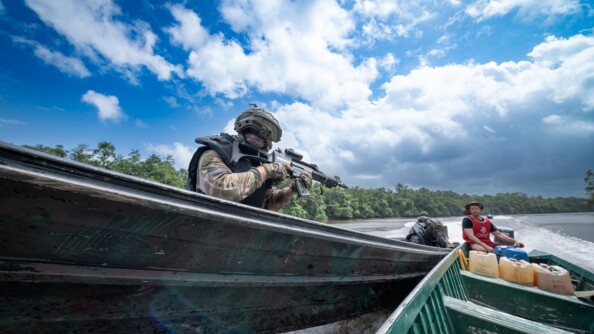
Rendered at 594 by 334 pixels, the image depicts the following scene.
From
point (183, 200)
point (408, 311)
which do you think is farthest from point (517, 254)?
point (183, 200)

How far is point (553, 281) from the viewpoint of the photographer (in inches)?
117

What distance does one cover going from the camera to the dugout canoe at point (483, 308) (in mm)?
1590

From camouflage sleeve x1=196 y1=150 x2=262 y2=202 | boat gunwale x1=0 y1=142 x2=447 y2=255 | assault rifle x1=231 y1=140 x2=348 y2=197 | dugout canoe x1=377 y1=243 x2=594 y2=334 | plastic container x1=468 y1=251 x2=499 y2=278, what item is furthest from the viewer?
plastic container x1=468 y1=251 x2=499 y2=278

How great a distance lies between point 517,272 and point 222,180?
442 cm

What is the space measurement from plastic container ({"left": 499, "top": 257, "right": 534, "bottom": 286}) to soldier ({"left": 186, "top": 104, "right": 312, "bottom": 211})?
10.9 ft

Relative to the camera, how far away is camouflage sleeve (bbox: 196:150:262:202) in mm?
2266

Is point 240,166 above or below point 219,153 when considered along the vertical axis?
below

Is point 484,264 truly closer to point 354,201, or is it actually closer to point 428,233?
point 428,233

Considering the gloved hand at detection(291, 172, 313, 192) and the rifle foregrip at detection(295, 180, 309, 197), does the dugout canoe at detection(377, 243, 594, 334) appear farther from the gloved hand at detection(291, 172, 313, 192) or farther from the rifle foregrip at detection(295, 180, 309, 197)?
the gloved hand at detection(291, 172, 313, 192)

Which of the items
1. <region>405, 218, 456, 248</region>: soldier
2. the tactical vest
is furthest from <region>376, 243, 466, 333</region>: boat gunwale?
<region>405, 218, 456, 248</region>: soldier

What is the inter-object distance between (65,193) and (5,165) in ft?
0.61

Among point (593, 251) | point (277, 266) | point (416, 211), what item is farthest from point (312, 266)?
Result: point (416, 211)

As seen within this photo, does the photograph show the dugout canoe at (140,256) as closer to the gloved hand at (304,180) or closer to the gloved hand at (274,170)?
the gloved hand at (274,170)

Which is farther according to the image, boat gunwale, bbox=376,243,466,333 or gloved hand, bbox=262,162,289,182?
gloved hand, bbox=262,162,289,182
